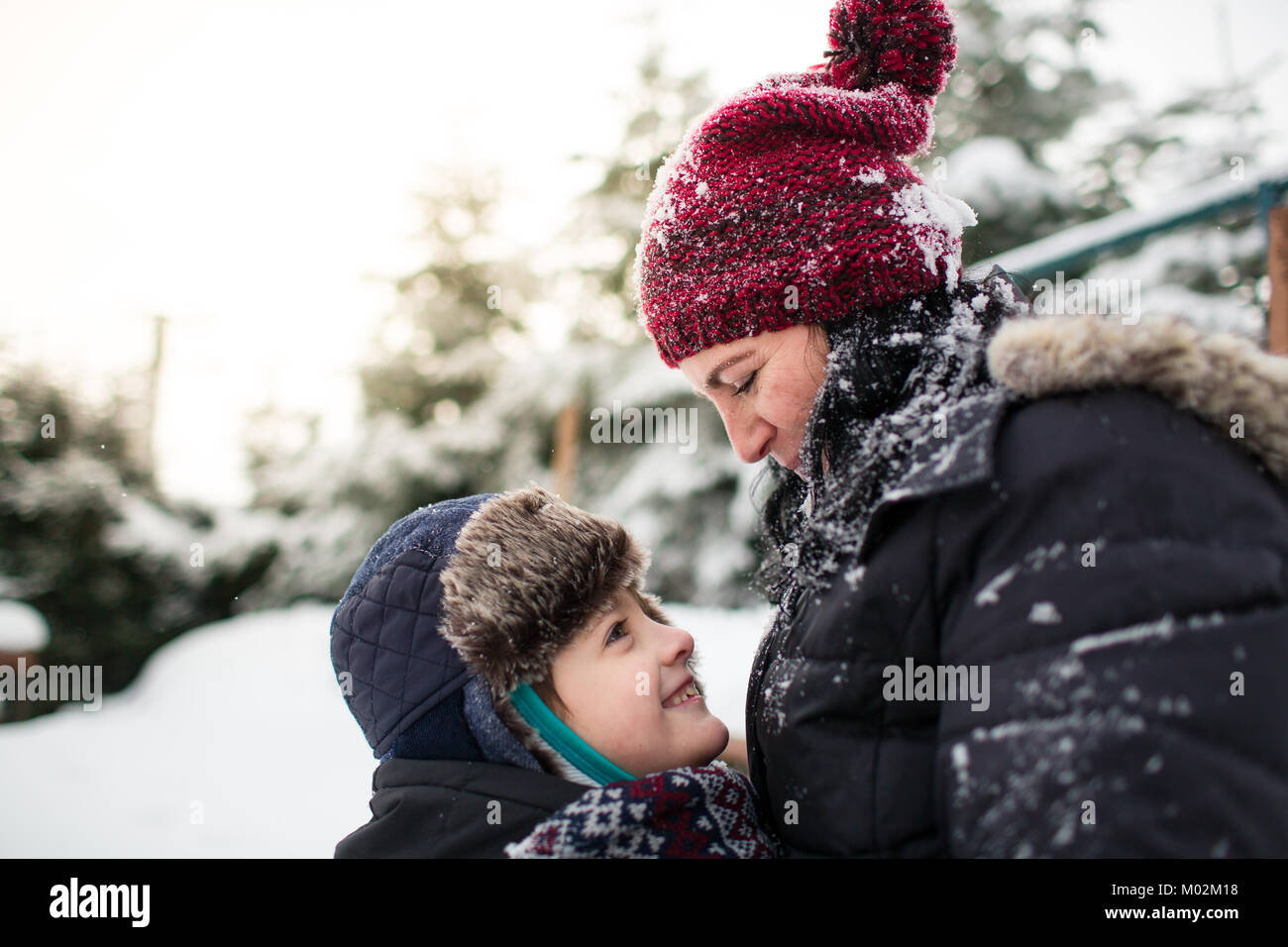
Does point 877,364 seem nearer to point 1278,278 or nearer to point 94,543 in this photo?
point 1278,278

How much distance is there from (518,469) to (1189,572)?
7934mm

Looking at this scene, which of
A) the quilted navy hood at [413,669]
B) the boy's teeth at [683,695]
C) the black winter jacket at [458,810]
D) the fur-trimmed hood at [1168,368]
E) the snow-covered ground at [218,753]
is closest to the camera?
the fur-trimmed hood at [1168,368]

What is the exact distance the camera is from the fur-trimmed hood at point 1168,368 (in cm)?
92

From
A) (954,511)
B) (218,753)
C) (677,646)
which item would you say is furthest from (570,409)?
(954,511)

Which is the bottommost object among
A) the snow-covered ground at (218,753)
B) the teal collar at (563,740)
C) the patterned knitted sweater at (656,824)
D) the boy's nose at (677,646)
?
the snow-covered ground at (218,753)

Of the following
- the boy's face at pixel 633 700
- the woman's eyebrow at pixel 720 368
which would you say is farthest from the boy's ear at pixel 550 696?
the woman's eyebrow at pixel 720 368

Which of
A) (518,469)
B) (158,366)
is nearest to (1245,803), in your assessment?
(518,469)

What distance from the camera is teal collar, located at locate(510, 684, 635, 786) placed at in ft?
4.69

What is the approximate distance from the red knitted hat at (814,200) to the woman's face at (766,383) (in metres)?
0.03

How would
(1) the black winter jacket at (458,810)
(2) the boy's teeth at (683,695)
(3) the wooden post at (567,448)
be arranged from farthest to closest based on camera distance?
(3) the wooden post at (567,448)
(2) the boy's teeth at (683,695)
(1) the black winter jacket at (458,810)

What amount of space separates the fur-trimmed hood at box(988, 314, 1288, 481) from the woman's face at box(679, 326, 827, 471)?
0.38 m

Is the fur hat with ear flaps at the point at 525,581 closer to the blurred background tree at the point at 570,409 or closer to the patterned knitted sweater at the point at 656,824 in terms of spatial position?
the patterned knitted sweater at the point at 656,824

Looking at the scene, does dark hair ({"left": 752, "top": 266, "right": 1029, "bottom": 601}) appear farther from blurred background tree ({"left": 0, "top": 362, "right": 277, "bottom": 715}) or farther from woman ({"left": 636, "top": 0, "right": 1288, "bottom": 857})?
blurred background tree ({"left": 0, "top": 362, "right": 277, "bottom": 715})

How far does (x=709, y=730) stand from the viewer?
4.94ft
